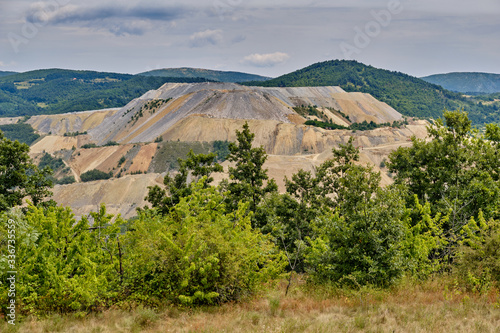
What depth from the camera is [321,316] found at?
411 inches

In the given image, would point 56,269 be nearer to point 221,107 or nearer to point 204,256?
point 204,256

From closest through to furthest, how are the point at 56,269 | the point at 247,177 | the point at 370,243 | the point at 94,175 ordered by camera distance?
the point at 56,269, the point at 370,243, the point at 247,177, the point at 94,175

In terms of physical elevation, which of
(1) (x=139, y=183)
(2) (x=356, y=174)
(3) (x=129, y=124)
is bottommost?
(1) (x=139, y=183)

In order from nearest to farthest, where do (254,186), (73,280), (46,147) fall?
1. (73,280)
2. (254,186)
3. (46,147)

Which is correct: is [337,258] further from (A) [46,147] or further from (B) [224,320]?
(A) [46,147]

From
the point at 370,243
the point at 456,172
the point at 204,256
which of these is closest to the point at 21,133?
the point at 456,172

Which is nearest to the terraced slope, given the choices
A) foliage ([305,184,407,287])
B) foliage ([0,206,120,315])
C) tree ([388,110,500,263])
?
tree ([388,110,500,263])

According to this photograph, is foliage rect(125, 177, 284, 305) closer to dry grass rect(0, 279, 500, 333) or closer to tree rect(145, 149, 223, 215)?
dry grass rect(0, 279, 500, 333)

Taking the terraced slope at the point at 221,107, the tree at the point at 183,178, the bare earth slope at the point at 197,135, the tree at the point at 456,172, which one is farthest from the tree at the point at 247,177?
the terraced slope at the point at 221,107

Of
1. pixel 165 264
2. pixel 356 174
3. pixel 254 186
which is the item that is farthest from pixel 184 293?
pixel 254 186

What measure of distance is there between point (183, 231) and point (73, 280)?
2.94 m

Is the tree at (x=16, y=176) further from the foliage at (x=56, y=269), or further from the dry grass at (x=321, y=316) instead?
the dry grass at (x=321, y=316)

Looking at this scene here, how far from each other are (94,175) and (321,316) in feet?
254

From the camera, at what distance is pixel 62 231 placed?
1084 cm
